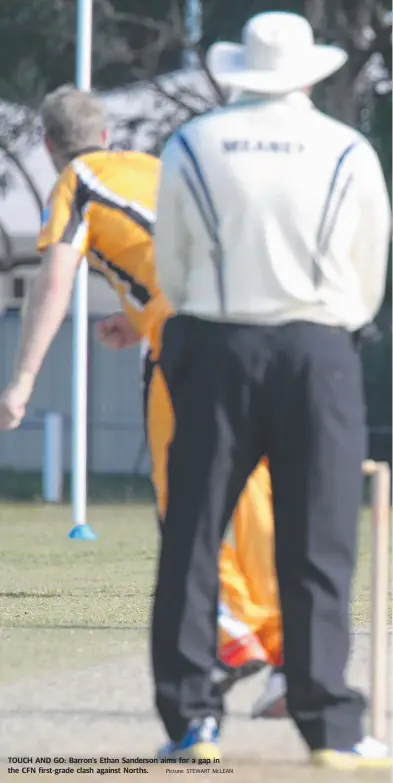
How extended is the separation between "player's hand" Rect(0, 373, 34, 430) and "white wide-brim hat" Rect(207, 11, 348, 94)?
99 cm

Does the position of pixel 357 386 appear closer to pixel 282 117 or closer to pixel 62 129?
pixel 282 117

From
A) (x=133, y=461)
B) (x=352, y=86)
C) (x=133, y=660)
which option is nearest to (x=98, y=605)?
(x=133, y=660)

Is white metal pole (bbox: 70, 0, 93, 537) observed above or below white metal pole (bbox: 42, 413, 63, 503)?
above

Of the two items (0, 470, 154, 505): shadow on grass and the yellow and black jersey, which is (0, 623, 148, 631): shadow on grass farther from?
(0, 470, 154, 505): shadow on grass

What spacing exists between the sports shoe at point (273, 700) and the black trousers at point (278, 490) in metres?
0.69

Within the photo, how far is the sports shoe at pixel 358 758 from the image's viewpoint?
4.81 meters

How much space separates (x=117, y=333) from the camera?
5852 mm

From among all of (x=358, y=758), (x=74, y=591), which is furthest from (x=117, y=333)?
(x=74, y=591)

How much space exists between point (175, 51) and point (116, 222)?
1898 centimetres

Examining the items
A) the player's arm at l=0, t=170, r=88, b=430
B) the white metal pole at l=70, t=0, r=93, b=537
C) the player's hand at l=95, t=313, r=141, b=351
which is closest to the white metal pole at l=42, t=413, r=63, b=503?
the white metal pole at l=70, t=0, r=93, b=537

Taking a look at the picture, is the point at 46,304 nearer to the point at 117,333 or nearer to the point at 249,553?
the point at 117,333

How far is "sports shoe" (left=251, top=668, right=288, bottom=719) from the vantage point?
18.4 feet

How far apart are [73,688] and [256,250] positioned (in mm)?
2040

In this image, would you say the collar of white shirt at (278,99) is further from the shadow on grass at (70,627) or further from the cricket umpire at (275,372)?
the shadow on grass at (70,627)
